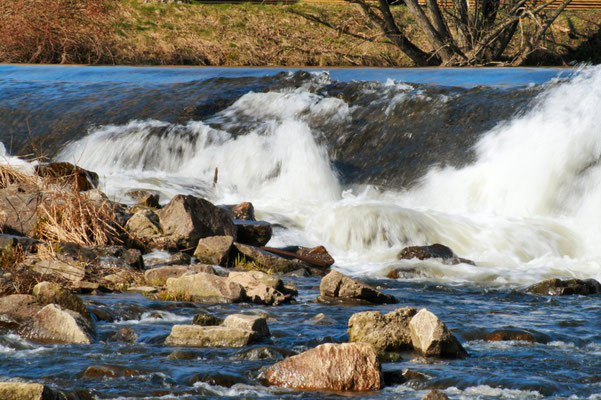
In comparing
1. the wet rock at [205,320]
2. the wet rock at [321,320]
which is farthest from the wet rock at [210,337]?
the wet rock at [321,320]

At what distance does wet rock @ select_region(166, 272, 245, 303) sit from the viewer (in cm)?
747

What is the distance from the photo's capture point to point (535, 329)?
21.9 feet

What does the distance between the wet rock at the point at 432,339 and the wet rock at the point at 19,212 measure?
17.3 feet

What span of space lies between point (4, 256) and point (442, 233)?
6.07 metres

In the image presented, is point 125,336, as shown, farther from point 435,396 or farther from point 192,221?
point 192,221

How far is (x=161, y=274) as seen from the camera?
8156mm

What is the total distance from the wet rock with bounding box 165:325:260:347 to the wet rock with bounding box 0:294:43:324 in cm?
114

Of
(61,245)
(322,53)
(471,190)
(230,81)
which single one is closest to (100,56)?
(322,53)

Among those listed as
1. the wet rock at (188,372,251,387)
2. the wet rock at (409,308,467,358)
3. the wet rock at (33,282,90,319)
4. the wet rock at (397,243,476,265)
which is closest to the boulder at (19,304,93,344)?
the wet rock at (33,282,90,319)

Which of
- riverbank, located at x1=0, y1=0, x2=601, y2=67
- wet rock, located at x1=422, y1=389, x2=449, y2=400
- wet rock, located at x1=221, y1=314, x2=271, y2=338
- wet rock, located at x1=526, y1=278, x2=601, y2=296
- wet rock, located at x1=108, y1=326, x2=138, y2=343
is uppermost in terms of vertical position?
riverbank, located at x1=0, y1=0, x2=601, y2=67

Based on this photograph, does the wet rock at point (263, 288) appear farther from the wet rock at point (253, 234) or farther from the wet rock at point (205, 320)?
the wet rock at point (253, 234)

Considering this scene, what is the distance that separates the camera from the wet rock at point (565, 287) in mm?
8477

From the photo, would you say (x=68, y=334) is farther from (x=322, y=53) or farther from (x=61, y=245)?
(x=322, y=53)

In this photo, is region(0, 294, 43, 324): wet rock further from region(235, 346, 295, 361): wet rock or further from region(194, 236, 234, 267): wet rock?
region(194, 236, 234, 267): wet rock
